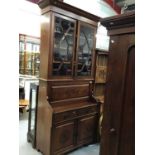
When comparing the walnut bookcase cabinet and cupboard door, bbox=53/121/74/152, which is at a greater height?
the walnut bookcase cabinet

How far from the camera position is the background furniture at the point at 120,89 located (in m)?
1.09

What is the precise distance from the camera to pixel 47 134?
101 inches

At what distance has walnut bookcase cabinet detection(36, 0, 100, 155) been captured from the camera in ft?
8.38

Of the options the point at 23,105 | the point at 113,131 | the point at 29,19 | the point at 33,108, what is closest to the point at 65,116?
the point at 33,108

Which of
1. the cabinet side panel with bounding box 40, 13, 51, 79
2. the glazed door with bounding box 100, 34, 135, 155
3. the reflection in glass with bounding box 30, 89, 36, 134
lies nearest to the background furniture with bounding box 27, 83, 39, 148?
the reflection in glass with bounding box 30, 89, 36, 134

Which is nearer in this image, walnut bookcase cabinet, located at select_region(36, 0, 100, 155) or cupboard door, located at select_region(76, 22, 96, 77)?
walnut bookcase cabinet, located at select_region(36, 0, 100, 155)

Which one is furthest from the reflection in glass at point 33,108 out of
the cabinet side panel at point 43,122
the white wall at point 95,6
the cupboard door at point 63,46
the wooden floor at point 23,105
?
the white wall at point 95,6

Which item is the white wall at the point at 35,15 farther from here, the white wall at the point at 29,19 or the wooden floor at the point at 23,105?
the wooden floor at the point at 23,105

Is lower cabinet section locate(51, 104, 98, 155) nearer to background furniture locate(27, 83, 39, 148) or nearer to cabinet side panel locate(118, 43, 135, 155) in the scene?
background furniture locate(27, 83, 39, 148)

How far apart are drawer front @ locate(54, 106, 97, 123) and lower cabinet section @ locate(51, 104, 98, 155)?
2 cm

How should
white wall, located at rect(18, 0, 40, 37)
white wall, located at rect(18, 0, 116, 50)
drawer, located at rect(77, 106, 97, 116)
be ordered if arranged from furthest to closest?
white wall, located at rect(18, 0, 40, 37) → white wall, located at rect(18, 0, 116, 50) → drawer, located at rect(77, 106, 97, 116)
